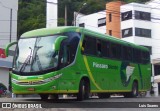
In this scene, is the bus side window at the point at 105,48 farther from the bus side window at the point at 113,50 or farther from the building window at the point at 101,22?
the building window at the point at 101,22

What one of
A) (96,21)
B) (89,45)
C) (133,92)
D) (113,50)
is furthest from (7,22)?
(89,45)

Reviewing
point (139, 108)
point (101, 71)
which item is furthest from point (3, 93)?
point (139, 108)

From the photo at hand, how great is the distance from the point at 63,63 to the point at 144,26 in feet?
145

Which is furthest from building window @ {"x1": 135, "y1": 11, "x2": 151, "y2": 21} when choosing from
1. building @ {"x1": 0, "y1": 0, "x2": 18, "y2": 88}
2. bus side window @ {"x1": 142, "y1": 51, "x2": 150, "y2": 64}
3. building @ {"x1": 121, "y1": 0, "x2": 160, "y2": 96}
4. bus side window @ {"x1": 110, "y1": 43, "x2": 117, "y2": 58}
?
bus side window @ {"x1": 110, "y1": 43, "x2": 117, "y2": 58}

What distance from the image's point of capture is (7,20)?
47.4m

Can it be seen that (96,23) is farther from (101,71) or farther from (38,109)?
(38,109)

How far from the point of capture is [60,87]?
1700 cm

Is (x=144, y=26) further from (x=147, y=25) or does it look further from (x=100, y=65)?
(x=100, y=65)

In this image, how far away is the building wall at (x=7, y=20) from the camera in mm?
46950

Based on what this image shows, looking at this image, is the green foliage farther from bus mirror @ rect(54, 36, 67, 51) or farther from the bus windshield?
bus mirror @ rect(54, 36, 67, 51)

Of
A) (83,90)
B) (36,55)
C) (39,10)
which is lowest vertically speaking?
(83,90)

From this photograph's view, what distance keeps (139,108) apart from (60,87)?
3.56m

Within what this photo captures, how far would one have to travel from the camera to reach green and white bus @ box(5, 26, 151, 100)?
16.7m

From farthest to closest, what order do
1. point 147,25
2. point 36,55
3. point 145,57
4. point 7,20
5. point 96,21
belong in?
point 96,21 → point 147,25 → point 7,20 → point 145,57 → point 36,55
